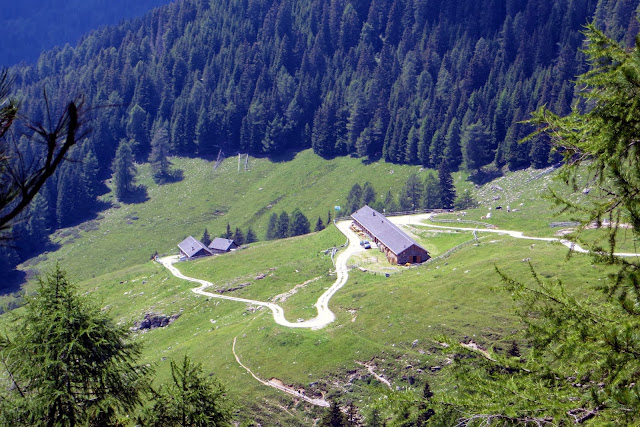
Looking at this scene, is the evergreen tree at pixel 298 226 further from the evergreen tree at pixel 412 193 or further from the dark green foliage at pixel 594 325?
the dark green foliage at pixel 594 325

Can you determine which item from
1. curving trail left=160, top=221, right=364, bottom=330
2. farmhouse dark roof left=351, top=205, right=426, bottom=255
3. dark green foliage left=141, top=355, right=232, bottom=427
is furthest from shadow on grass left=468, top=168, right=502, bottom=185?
dark green foliage left=141, top=355, right=232, bottom=427

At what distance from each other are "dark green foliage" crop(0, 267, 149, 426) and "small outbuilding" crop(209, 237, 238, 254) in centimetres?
10858

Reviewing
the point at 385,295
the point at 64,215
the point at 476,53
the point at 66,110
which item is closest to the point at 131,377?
the point at 66,110

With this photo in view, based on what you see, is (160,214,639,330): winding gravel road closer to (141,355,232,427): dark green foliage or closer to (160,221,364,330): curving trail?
(160,221,364,330): curving trail

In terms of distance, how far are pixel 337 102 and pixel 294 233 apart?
79712 mm

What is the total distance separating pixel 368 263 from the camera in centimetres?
8306

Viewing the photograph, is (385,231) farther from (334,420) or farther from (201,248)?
(334,420)

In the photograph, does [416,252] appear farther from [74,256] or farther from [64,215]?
[64,215]

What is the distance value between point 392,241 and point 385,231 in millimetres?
5753

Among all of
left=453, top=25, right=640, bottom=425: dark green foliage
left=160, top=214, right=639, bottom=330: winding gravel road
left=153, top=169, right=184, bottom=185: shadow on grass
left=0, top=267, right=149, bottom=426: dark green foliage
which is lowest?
left=160, top=214, right=639, bottom=330: winding gravel road

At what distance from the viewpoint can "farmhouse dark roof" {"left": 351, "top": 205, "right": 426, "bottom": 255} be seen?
80.8 metres

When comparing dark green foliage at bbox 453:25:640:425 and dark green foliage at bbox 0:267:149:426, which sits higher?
dark green foliage at bbox 453:25:640:425

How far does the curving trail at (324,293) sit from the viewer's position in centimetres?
6281

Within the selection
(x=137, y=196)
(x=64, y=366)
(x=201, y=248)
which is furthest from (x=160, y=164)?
(x=64, y=366)
